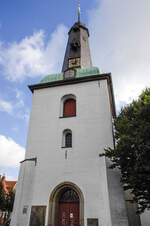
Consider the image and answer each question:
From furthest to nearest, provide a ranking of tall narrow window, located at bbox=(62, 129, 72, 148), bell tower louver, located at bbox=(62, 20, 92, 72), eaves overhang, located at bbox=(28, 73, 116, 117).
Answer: bell tower louver, located at bbox=(62, 20, 92, 72), eaves overhang, located at bbox=(28, 73, 116, 117), tall narrow window, located at bbox=(62, 129, 72, 148)

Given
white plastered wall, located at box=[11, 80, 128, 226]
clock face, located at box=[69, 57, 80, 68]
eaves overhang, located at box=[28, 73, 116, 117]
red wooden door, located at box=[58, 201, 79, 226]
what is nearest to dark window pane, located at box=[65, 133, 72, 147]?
white plastered wall, located at box=[11, 80, 128, 226]

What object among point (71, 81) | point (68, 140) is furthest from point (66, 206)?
point (71, 81)

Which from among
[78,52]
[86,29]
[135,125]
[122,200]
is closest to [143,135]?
[135,125]

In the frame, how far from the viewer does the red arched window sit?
527 inches

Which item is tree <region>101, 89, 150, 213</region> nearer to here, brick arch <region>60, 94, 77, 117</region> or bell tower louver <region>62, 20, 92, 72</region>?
brick arch <region>60, 94, 77, 117</region>

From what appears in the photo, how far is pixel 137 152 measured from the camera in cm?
792

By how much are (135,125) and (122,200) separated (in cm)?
405

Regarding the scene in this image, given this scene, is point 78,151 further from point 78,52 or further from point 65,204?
point 78,52

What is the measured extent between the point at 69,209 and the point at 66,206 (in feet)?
0.84

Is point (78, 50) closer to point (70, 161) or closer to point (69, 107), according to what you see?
point (69, 107)

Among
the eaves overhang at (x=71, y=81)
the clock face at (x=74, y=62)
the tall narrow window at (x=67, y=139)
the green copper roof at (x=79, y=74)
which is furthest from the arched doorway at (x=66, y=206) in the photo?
the clock face at (x=74, y=62)

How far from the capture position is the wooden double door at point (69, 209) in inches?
388

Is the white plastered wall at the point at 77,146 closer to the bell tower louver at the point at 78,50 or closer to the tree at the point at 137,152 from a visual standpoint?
the tree at the point at 137,152

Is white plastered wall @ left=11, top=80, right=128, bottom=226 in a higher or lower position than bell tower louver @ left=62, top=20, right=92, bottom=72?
lower
